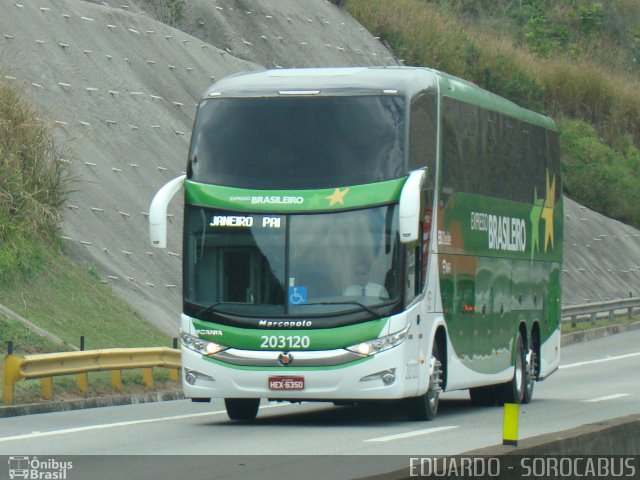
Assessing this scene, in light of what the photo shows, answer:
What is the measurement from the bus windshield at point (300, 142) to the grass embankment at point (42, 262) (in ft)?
22.8

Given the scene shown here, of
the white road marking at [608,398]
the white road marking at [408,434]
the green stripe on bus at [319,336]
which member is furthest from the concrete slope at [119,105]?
the white road marking at [408,434]

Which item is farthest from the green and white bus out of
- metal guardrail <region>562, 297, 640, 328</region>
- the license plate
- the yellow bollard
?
metal guardrail <region>562, 297, 640, 328</region>

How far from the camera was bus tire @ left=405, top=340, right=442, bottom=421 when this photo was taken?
1678cm

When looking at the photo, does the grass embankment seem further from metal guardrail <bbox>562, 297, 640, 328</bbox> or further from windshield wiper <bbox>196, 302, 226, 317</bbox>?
metal guardrail <bbox>562, 297, 640, 328</bbox>

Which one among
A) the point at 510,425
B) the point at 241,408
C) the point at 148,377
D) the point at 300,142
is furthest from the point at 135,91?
the point at 510,425

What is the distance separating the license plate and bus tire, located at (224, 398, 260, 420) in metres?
1.47

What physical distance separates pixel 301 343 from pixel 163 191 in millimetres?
2278

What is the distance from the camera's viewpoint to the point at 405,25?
56594 millimetres

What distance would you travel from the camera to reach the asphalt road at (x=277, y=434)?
12.4 m

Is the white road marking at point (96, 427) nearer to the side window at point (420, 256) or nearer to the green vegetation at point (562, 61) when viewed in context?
the side window at point (420, 256)

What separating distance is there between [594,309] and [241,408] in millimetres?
23458

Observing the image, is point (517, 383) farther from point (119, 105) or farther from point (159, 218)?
point (119, 105)

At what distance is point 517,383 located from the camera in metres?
20.6

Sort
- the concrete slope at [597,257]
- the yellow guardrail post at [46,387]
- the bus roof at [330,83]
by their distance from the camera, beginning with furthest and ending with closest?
the concrete slope at [597,257], the yellow guardrail post at [46,387], the bus roof at [330,83]
